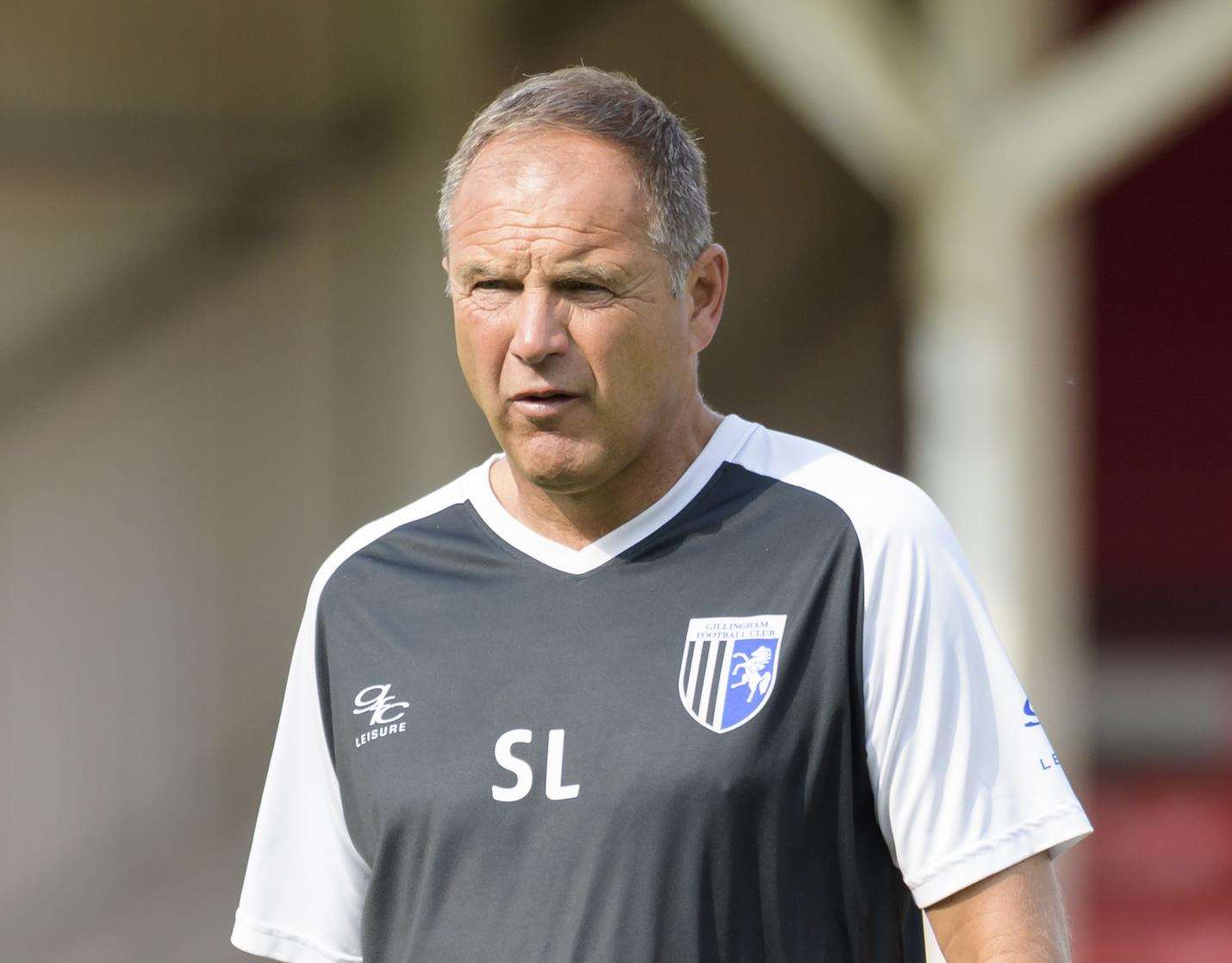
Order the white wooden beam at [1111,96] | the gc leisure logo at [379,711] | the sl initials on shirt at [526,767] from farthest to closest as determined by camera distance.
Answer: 1. the white wooden beam at [1111,96]
2. the gc leisure logo at [379,711]
3. the sl initials on shirt at [526,767]

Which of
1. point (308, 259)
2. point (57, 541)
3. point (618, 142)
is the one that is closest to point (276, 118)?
point (308, 259)

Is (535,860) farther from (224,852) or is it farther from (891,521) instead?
(224,852)

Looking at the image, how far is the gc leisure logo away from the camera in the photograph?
1928mm

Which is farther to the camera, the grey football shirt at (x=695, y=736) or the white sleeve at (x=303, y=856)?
the white sleeve at (x=303, y=856)

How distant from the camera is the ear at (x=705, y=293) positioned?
1.95 meters

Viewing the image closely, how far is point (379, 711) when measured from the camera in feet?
6.39

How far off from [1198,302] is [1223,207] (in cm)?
33

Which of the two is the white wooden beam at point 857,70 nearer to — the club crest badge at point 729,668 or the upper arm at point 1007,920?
the club crest badge at point 729,668

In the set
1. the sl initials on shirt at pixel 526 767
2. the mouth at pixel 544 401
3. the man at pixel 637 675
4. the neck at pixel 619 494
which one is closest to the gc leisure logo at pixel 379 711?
the man at pixel 637 675

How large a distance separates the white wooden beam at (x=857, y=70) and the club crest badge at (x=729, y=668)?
2128 millimetres

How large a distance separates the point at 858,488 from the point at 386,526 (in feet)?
1.85

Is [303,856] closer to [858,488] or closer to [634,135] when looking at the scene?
[858,488]

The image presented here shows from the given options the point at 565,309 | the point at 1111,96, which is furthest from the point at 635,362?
the point at 1111,96

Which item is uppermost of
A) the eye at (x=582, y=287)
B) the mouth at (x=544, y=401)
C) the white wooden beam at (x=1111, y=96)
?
the white wooden beam at (x=1111, y=96)
